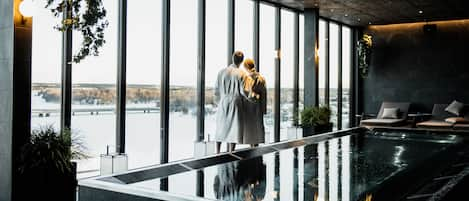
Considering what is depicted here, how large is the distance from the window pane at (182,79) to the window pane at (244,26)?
105 centimetres

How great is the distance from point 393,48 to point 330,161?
9.16 meters

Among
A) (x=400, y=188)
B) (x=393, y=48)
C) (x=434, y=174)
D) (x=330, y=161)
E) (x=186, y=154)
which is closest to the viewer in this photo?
(x=400, y=188)

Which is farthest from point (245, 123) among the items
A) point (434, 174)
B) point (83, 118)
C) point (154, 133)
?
point (434, 174)

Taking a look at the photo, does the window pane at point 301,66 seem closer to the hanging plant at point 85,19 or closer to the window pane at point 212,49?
the window pane at point 212,49

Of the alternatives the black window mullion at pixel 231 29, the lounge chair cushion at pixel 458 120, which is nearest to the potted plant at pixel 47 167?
the black window mullion at pixel 231 29

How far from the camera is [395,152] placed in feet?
11.0

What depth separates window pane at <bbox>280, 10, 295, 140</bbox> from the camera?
8.50 meters

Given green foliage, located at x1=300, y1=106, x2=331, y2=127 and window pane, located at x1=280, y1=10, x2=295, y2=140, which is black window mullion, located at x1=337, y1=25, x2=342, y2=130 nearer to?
window pane, located at x1=280, y1=10, x2=295, y2=140

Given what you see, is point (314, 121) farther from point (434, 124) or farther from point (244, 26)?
point (434, 124)

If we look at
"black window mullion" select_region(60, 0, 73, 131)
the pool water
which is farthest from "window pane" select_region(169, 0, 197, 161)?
the pool water

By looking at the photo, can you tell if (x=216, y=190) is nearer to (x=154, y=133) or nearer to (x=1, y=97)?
(x=1, y=97)

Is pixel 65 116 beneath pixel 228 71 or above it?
beneath

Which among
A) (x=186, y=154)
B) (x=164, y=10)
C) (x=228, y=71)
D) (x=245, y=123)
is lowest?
(x=186, y=154)

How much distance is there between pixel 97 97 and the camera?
17.4 feet
